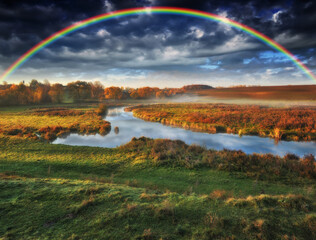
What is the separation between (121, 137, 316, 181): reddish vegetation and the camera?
1262 centimetres

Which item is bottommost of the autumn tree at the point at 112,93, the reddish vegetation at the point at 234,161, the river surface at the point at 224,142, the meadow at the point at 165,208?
the river surface at the point at 224,142

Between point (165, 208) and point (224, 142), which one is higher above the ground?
point (165, 208)

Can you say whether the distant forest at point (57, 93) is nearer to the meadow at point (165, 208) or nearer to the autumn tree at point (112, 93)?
the autumn tree at point (112, 93)

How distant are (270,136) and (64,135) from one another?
34248 mm

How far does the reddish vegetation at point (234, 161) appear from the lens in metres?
12.6

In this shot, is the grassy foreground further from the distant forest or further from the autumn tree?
the autumn tree

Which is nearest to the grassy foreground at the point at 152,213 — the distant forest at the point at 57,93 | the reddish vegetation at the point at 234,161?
the reddish vegetation at the point at 234,161

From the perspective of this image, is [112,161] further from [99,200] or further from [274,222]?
[274,222]

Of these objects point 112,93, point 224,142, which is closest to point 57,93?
point 112,93

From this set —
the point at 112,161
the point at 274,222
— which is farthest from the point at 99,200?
the point at 112,161

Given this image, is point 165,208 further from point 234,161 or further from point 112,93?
point 112,93

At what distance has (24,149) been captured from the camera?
59.7 feet

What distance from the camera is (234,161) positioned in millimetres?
14508

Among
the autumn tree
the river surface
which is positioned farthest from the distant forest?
the river surface
